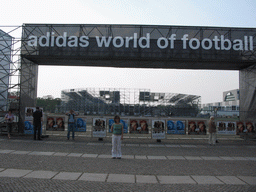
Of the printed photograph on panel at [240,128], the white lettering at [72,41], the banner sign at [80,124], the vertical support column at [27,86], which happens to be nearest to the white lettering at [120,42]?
the white lettering at [72,41]

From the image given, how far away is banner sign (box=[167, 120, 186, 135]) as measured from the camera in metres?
14.4

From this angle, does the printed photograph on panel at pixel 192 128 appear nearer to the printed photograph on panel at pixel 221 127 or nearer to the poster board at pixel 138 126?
the printed photograph on panel at pixel 221 127

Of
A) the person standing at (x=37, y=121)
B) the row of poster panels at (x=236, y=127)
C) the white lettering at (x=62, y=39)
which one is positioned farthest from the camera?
the row of poster panels at (x=236, y=127)

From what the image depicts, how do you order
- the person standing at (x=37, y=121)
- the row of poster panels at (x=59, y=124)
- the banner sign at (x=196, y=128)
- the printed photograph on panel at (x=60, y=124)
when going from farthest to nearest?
the printed photograph on panel at (x=60, y=124)
the row of poster panels at (x=59, y=124)
the banner sign at (x=196, y=128)
the person standing at (x=37, y=121)

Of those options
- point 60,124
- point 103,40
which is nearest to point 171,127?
point 103,40

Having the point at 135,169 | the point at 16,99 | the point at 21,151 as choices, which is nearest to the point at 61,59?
the point at 16,99

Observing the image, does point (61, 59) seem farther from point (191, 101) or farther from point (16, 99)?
point (191, 101)

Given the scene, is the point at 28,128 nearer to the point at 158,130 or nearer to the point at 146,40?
the point at 158,130

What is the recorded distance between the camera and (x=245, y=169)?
7242 mm

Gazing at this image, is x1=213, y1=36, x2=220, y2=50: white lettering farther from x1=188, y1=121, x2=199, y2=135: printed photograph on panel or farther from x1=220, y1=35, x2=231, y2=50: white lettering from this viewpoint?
x1=188, y1=121, x2=199, y2=135: printed photograph on panel

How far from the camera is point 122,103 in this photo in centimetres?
3078

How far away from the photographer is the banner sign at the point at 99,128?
14.1m

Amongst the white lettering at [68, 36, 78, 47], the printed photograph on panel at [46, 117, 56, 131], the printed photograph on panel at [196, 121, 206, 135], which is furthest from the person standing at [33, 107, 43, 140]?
the printed photograph on panel at [196, 121, 206, 135]

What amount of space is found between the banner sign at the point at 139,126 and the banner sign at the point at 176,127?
1473 mm
